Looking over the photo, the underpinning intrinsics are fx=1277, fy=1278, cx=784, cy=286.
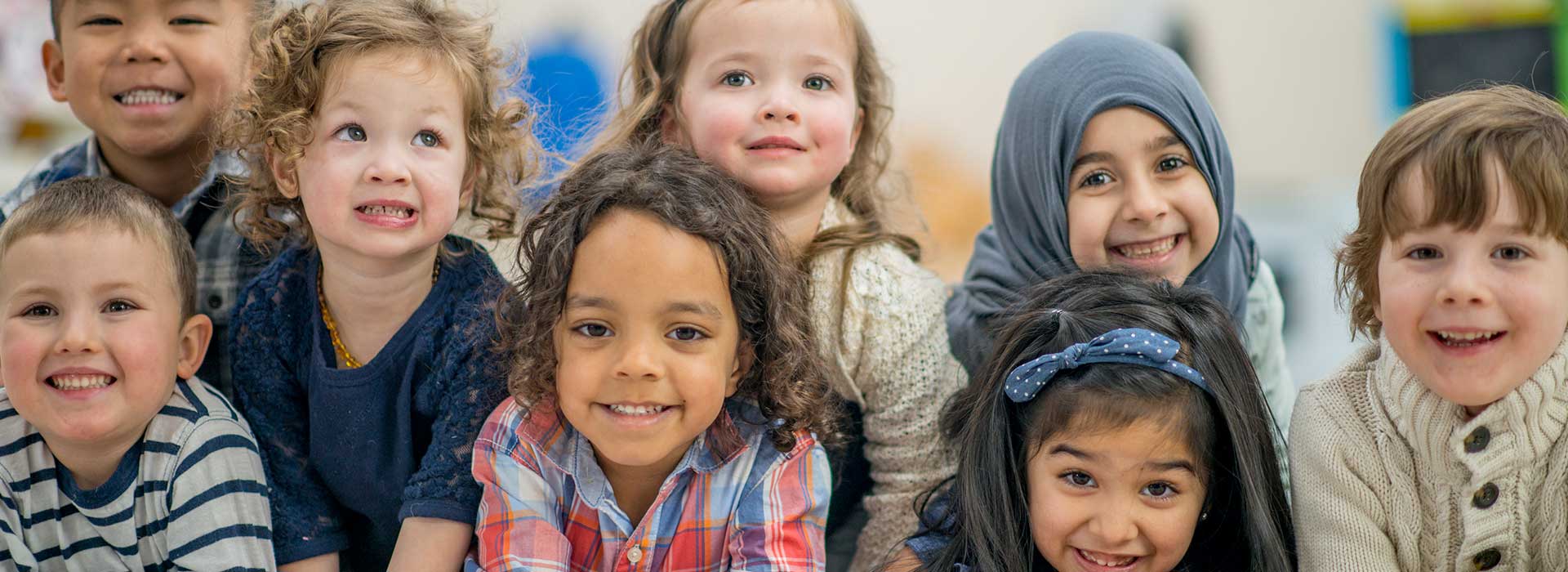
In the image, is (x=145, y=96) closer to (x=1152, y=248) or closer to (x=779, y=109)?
(x=779, y=109)

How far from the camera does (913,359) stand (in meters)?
1.87

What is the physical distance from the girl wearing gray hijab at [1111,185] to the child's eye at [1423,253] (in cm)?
36

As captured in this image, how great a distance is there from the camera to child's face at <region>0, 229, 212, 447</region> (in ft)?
5.25

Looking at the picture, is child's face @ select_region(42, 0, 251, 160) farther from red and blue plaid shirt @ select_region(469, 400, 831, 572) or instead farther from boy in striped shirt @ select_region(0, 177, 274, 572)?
red and blue plaid shirt @ select_region(469, 400, 831, 572)

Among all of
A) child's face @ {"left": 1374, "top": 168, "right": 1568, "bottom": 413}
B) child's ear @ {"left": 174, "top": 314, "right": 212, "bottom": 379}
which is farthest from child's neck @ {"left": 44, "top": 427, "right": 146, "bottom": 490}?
child's face @ {"left": 1374, "top": 168, "right": 1568, "bottom": 413}

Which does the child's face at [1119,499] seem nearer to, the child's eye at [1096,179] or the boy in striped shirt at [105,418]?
the child's eye at [1096,179]

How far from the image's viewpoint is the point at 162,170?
6.88 feet

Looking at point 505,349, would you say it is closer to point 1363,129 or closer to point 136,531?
point 136,531

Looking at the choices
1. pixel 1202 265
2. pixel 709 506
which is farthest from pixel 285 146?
pixel 1202 265

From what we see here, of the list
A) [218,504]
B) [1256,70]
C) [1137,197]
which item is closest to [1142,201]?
[1137,197]

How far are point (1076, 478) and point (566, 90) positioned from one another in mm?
3015

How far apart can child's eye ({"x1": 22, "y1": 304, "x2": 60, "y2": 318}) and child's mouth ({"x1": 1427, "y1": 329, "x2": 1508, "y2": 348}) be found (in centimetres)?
170

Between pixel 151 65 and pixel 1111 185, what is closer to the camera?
pixel 1111 185

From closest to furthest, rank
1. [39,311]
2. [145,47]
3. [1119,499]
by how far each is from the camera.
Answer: [1119,499] < [39,311] < [145,47]
